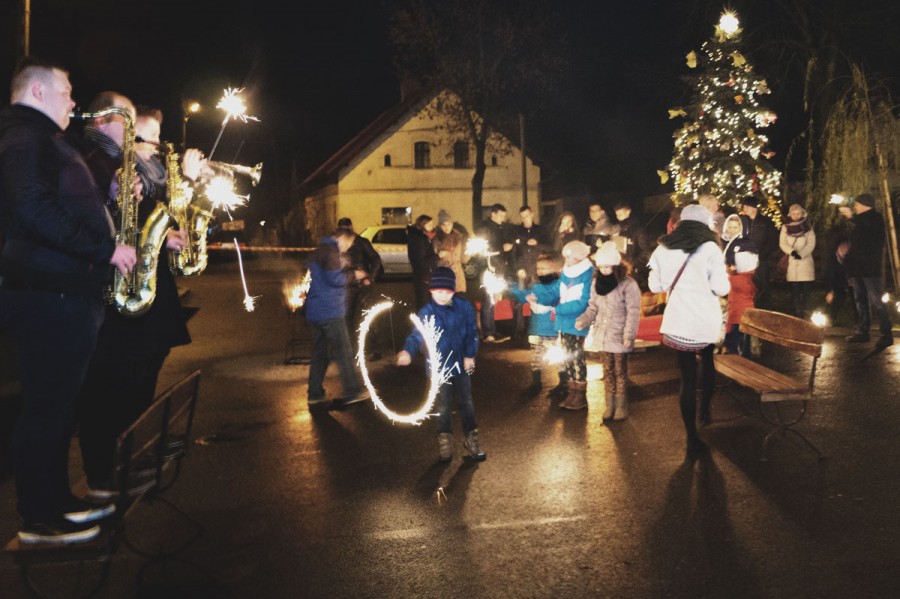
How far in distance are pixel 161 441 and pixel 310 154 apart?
66999 mm

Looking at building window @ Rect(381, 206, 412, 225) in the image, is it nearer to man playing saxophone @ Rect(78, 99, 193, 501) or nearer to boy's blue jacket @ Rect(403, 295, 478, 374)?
boy's blue jacket @ Rect(403, 295, 478, 374)

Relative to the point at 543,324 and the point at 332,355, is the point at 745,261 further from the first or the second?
the point at 332,355

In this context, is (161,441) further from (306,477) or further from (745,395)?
(745,395)

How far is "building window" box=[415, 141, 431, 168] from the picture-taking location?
148ft

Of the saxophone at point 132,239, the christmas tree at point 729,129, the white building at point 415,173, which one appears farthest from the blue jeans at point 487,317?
the white building at point 415,173

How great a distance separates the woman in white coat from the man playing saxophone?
13.1 ft

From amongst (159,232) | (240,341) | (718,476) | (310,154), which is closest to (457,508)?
(718,476)

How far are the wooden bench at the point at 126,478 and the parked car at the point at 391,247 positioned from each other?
23.9 metres

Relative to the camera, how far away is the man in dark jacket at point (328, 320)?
8.88 meters

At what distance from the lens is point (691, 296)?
6867 millimetres

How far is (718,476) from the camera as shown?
6.28 meters

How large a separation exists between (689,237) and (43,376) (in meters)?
5.09

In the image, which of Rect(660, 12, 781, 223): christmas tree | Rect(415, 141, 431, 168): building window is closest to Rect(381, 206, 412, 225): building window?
Rect(415, 141, 431, 168): building window

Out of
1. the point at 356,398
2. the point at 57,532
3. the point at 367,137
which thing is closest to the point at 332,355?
the point at 356,398
